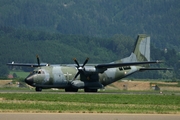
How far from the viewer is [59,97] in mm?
46094

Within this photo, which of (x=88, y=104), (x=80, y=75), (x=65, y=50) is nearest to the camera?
(x=88, y=104)

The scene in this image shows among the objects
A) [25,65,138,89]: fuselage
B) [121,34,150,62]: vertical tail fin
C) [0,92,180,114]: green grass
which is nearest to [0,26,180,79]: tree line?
[121,34,150,62]: vertical tail fin

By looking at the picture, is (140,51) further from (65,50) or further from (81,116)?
(65,50)

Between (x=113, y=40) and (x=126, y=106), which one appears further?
(x=113, y=40)

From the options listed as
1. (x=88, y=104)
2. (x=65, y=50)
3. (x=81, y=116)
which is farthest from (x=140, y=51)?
(x=65, y=50)

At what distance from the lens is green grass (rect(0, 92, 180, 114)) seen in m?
35.5

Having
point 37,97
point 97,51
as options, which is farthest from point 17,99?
point 97,51

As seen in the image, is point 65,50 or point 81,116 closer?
point 81,116

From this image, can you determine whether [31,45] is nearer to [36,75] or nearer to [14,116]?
[36,75]

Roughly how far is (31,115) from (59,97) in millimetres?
14922

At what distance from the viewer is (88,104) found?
4078 centimetres

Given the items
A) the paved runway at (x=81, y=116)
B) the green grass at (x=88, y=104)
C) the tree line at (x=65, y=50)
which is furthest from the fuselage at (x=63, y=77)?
the tree line at (x=65, y=50)

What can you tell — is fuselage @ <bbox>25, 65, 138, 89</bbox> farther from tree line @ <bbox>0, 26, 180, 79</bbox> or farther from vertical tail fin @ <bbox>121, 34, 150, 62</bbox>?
tree line @ <bbox>0, 26, 180, 79</bbox>

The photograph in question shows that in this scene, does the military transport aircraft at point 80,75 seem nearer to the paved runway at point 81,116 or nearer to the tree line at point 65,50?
the paved runway at point 81,116
